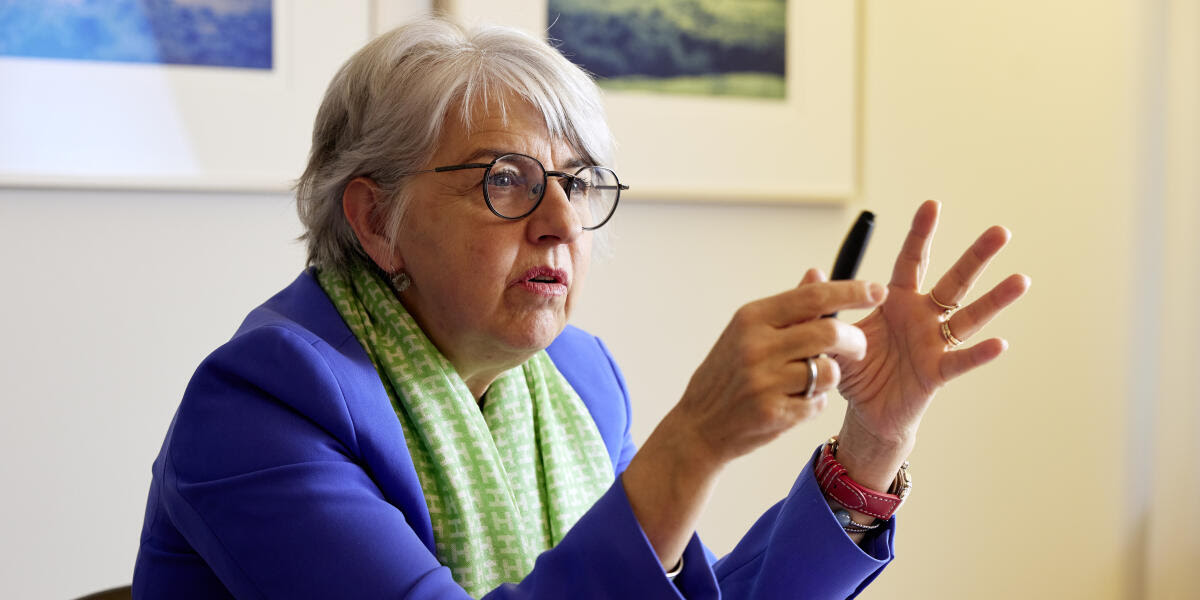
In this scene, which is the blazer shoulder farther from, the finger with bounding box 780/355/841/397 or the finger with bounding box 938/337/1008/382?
the finger with bounding box 780/355/841/397

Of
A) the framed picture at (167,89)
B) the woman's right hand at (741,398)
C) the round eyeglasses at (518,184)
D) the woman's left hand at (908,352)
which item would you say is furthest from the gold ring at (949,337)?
the framed picture at (167,89)

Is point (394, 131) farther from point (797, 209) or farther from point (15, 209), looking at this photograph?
point (797, 209)

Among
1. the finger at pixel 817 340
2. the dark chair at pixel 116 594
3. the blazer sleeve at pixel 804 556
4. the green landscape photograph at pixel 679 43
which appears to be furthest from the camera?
the green landscape photograph at pixel 679 43

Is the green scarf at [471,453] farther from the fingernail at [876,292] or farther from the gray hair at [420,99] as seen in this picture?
the fingernail at [876,292]

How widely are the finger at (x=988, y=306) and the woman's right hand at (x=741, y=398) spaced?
0.29 m

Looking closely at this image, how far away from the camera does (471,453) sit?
1.29 metres

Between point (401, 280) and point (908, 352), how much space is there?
23.5 inches

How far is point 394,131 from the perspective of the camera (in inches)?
50.7

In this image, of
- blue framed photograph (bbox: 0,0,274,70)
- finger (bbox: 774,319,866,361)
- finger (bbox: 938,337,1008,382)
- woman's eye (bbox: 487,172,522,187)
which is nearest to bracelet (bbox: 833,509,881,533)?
finger (bbox: 938,337,1008,382)

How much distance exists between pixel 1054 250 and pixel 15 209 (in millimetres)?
2066

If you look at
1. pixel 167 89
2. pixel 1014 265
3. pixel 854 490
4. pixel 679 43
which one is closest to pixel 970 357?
pixel 854 490

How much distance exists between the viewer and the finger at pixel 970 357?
1.12m

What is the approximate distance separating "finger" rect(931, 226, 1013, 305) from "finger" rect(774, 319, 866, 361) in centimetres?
31

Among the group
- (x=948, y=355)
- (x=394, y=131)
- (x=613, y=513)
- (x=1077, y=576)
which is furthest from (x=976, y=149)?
(x=613, y=513)
